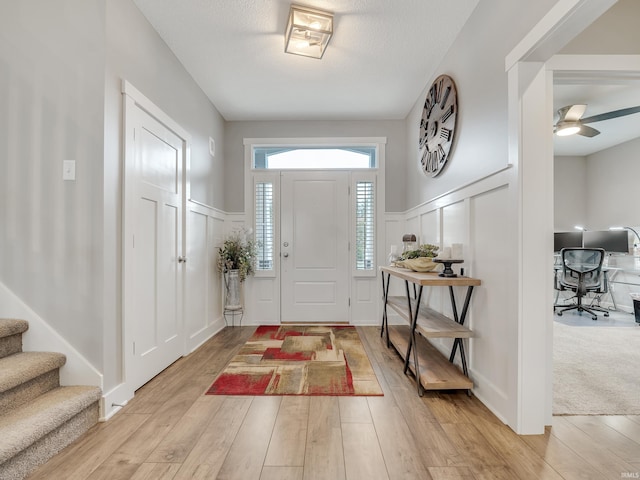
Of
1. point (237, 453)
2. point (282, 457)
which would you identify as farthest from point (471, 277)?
point (237, 453)

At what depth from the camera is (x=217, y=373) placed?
2521 millimetres

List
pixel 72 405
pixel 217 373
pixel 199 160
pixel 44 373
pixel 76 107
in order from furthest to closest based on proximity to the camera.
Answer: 1. pixel 199 160
2. pixel 217 373
3. pixel 76 107
4. pixel 44 373
5. pixel 72 405

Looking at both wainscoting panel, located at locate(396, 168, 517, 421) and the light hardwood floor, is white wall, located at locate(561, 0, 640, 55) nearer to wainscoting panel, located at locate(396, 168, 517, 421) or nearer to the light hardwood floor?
wainscoting panel, located at locate(396, 168, 517, 421)

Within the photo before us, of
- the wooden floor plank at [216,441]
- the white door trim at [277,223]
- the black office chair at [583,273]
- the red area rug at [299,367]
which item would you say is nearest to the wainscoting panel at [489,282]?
the red area rug at [299,367]

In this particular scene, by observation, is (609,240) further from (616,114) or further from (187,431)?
(187,431)

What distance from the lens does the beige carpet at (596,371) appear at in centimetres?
197

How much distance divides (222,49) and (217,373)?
2.55m

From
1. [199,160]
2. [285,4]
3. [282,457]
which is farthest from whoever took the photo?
[199,160]

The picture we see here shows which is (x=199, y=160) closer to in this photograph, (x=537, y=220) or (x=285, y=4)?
(x=285, y=4)

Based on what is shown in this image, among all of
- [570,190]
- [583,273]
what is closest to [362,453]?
[583,273]

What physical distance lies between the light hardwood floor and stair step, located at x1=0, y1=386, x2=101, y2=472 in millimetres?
64

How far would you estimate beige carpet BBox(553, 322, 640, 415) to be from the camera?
1.97 m

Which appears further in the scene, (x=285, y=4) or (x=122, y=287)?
(x=285, y=4)

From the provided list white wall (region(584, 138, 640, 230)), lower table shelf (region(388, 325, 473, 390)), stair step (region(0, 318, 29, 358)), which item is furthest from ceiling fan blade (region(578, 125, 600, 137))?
stair step (region(0, 318, 29, 358))
